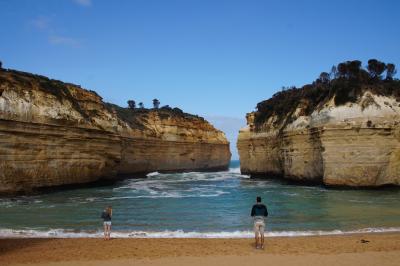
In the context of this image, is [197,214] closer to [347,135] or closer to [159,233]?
[159,233]

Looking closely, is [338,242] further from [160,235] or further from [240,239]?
[160,235]

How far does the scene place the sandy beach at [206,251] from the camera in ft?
30.8

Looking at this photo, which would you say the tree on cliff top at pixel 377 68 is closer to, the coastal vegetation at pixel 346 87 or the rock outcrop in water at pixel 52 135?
the coastal vegetation at pixel 346 87

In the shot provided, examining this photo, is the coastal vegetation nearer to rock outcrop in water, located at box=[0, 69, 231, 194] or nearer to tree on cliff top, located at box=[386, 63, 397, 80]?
tree on cliff top, located at box=[386, 63, 397, 80]

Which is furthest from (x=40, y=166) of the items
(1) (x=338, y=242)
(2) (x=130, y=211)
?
(1) (x=338, y=242)

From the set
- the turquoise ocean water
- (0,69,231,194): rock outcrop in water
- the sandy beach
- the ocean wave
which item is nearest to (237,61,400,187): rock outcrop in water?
the turquoise ocean water

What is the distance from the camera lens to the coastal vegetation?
87.4 ft

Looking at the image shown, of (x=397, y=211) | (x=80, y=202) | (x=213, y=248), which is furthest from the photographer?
(x=80, y=202)

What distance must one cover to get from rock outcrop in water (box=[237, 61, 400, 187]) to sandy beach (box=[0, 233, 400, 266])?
42.5ft

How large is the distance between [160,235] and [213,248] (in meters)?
2.83

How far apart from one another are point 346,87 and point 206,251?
20.0 m

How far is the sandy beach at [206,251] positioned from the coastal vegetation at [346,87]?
622 inches

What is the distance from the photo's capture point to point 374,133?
24781 mm

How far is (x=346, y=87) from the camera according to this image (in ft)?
89.2
